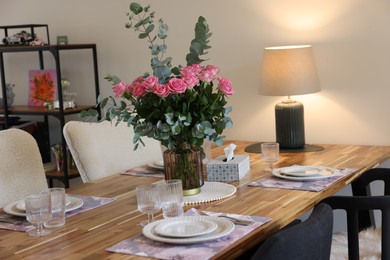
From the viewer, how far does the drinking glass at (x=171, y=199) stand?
6.18 ft

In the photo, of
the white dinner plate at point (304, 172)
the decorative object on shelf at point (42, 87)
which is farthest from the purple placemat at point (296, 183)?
the decorative object on shelf at point (42, 87)

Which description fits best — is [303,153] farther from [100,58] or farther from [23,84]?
[23,84]

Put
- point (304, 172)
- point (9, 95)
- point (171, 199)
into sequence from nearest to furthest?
point (171, 199) → point (304, 172) → point (9, 95)

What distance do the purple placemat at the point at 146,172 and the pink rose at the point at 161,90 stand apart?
65 cm

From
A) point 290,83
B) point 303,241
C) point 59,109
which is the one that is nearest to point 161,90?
point 303,241

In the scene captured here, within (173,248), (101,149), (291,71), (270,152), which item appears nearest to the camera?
(173,248)

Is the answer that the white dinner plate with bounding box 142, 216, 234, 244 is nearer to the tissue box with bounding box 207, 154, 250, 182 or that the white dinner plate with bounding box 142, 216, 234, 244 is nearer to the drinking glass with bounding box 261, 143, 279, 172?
the tissue box with bounding box 207, 154, 250, 182

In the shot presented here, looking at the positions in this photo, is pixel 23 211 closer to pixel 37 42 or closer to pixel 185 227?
pixel 185 227

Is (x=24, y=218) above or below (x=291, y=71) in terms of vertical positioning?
below

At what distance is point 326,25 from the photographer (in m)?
3.21

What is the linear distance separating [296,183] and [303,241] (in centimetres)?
86

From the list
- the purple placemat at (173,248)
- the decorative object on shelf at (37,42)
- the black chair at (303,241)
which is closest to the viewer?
the black chair at (303,241)

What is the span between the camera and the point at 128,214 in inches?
79.4

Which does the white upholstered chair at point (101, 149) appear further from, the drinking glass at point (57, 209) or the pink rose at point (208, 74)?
the drinking glass at point (57, 209)
